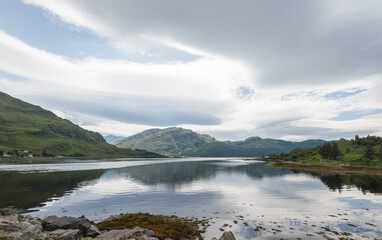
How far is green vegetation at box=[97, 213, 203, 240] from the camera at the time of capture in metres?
26.9

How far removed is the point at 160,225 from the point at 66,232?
12584mm

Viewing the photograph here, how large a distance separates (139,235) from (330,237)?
84.6 feet

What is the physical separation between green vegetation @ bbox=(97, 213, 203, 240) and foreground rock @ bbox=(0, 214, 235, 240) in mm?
1894

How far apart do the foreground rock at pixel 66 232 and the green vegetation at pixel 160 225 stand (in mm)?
1894

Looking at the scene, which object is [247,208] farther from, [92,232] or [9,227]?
[9,227]

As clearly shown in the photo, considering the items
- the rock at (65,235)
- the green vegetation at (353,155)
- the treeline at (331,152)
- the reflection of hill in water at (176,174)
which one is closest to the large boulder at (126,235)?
the rock at (65,235)

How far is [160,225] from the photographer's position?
98.5 feet

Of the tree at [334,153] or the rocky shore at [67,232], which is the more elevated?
the tree at [334,153]

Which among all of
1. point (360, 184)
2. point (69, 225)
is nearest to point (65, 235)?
point (69, 225)

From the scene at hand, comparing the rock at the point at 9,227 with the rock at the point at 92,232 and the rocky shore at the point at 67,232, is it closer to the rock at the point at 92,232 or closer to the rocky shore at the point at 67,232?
the rocky shore at the point at 67,232

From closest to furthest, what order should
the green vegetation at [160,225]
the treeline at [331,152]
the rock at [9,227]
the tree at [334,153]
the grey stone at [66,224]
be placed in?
1. the rock at [9,227]
2. the grey stone at [66,224]
3. the green vegetation at [160,225]
4. the tree at [334,153]
5. the treeline at [331,152]

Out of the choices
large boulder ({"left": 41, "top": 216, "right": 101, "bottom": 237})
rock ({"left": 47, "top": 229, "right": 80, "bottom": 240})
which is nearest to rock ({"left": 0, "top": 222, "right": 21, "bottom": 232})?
large boulder ({"left": 41, "top": 216, "right": 101, "bottom": 237})

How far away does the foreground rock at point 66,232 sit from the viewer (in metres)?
21.2

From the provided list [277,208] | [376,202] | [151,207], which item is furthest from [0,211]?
[376,202]
